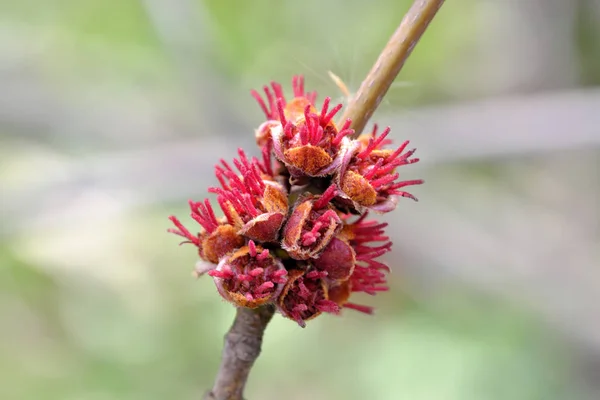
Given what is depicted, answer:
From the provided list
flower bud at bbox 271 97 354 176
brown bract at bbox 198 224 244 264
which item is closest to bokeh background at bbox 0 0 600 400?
flower bud at bbox 271 97 354 176

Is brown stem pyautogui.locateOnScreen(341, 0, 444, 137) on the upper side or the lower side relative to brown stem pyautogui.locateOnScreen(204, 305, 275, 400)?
upper

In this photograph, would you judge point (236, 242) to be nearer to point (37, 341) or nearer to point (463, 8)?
point (37, 341)

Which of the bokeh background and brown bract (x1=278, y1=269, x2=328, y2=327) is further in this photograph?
the bokeh background

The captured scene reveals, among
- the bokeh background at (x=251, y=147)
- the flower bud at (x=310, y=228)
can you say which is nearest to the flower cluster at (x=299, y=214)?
the flower bud at (x=310, y=228)

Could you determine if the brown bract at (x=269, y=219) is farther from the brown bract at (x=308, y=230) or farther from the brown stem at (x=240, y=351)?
the brown stem at (x=240, y=351)

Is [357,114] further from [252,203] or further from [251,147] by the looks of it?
[251,147]

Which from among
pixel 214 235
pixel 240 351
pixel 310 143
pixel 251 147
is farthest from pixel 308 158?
pixel 251 147

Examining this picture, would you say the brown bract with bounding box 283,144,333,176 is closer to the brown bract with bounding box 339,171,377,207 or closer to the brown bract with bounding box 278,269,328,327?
the brown bract with bounding box 339,171,377,207

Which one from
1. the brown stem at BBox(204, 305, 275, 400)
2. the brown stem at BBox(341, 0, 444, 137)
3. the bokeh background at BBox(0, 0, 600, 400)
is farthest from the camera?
the bokeh background at BBox(0, 0, 600, 400)
